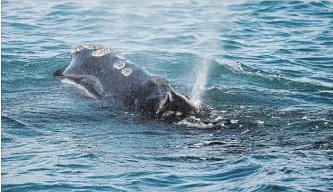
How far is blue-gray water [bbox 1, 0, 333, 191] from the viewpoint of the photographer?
10297 mm

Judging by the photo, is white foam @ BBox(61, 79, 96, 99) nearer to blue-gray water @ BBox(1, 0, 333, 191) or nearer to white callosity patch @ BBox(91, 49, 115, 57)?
blue-gray water @ BBox(1, 0, 333, 191)

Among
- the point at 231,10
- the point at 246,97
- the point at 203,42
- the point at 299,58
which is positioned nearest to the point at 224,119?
the point at 246,97

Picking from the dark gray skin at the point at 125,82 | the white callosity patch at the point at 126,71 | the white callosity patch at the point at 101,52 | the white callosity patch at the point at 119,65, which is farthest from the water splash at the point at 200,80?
the white callosity patch at the point at 101,52

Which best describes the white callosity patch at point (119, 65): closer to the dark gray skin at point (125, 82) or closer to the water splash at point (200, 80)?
the dark gray skin at point (125, 82)

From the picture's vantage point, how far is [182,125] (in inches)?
507

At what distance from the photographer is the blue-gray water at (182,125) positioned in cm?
1030

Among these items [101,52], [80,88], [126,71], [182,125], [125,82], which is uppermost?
[101,52]

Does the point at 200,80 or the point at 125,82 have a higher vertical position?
the point at 125,82

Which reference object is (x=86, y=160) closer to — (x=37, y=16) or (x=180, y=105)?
(x=180, y=105)

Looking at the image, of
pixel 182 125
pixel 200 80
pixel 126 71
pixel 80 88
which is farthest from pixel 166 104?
pixel 200 80

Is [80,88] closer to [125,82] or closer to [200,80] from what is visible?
[125,82]

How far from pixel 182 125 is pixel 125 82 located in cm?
207

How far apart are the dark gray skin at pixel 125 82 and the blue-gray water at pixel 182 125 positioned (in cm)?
33

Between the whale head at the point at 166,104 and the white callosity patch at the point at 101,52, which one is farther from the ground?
the white callosity patch at the point at 101,52
